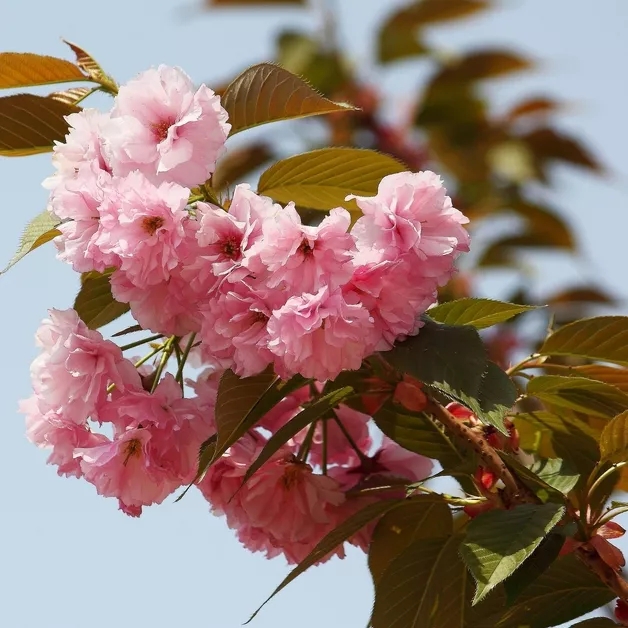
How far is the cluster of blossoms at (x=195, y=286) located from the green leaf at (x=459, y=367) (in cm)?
2

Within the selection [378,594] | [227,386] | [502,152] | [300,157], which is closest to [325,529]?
[378,594]

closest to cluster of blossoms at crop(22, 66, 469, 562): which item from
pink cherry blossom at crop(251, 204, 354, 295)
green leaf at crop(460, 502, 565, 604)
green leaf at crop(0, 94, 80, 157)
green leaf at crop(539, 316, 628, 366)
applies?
pink cherry blossom at crop(251, 204, 354, 295)

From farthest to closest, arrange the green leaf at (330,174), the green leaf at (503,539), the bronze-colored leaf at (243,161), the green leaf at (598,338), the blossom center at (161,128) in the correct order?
the bronze-colored leaf at (243,161)
the green leaf at (598,338)
the green leaf at (330,174)
the blossom center at (161,128)
the green leaf at (503,539)

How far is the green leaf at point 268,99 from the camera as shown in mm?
1168

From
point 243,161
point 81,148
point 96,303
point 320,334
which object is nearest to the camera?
point 320,334

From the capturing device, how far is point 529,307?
1.09m

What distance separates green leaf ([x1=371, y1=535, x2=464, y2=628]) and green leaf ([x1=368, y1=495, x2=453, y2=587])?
5 cm

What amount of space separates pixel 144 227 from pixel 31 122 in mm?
289

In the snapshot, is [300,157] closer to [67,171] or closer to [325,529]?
[67,171]

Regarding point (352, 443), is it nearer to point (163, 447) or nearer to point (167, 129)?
point (163, 447)

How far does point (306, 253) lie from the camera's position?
3.40 feet

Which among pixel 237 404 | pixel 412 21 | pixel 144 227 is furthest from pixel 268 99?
pixel 412 21

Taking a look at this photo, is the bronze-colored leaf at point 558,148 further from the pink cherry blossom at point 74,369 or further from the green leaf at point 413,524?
the pink cherry blossom at point 74,369

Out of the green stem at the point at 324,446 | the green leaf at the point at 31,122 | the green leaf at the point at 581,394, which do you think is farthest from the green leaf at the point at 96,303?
the green leaf at the point at 581,394
